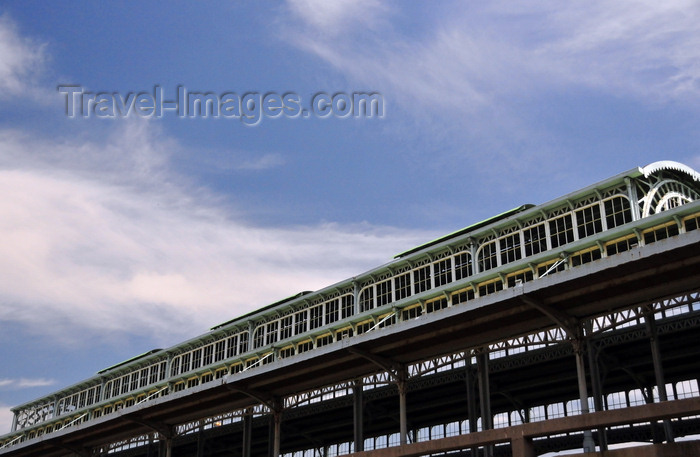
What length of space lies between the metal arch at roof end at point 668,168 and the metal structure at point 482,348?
0.49 ft

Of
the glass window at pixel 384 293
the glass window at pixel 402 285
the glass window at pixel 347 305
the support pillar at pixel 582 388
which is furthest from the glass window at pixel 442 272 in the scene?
the support pillar at pixel 582 388

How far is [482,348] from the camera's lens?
151 feet

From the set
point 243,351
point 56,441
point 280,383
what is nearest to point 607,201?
point 280,383

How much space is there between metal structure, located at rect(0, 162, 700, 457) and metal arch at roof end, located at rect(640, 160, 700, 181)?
0.49 ft

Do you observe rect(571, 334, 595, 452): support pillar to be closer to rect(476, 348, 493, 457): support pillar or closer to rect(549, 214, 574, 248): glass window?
rect(476, 348, 493, 457): support pillar

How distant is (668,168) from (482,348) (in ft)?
53.5

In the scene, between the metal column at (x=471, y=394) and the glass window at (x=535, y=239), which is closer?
the glass window at (x=535, y=239)

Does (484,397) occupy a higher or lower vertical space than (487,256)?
lower

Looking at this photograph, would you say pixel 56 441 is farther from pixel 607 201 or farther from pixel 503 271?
pixel 607 201

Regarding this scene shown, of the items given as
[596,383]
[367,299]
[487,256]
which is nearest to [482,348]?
[596,383]

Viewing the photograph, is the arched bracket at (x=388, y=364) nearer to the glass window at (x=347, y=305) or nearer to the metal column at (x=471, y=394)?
the metal column at (x=471, y=394)

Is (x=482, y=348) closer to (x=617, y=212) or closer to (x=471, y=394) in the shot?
(x=617, y=212)

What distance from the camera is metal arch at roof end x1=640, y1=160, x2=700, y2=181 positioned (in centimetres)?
4607

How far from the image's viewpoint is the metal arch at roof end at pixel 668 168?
4607 cm
